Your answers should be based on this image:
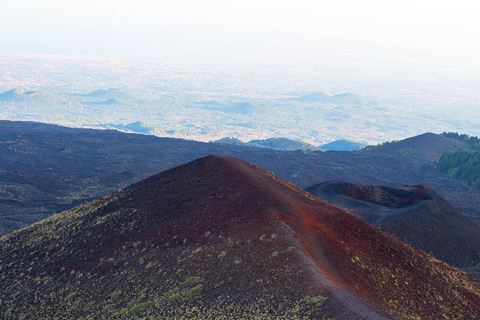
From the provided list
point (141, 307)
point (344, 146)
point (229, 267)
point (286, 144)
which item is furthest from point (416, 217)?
point (344, 146)

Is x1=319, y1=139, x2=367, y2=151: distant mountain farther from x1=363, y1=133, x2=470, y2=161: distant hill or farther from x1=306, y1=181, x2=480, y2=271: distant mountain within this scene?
x1=306, y1=181, x2=480, y2=271: distant mountain

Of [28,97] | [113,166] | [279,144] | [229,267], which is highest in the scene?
[229,267]

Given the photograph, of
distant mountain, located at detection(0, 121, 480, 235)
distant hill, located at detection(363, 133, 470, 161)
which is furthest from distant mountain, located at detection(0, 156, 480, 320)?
distant hill, located at detection(363, 133, 470, 161)

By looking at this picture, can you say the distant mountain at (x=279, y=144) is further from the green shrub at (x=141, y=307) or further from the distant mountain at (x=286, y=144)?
the green shrub at (x=141, y=307)

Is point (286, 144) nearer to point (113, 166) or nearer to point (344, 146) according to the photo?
point (344, 146)

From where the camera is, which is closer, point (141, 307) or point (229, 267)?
point (141, 307)

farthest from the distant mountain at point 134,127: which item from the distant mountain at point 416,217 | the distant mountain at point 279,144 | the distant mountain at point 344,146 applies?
the distant mountain at point 416,217
